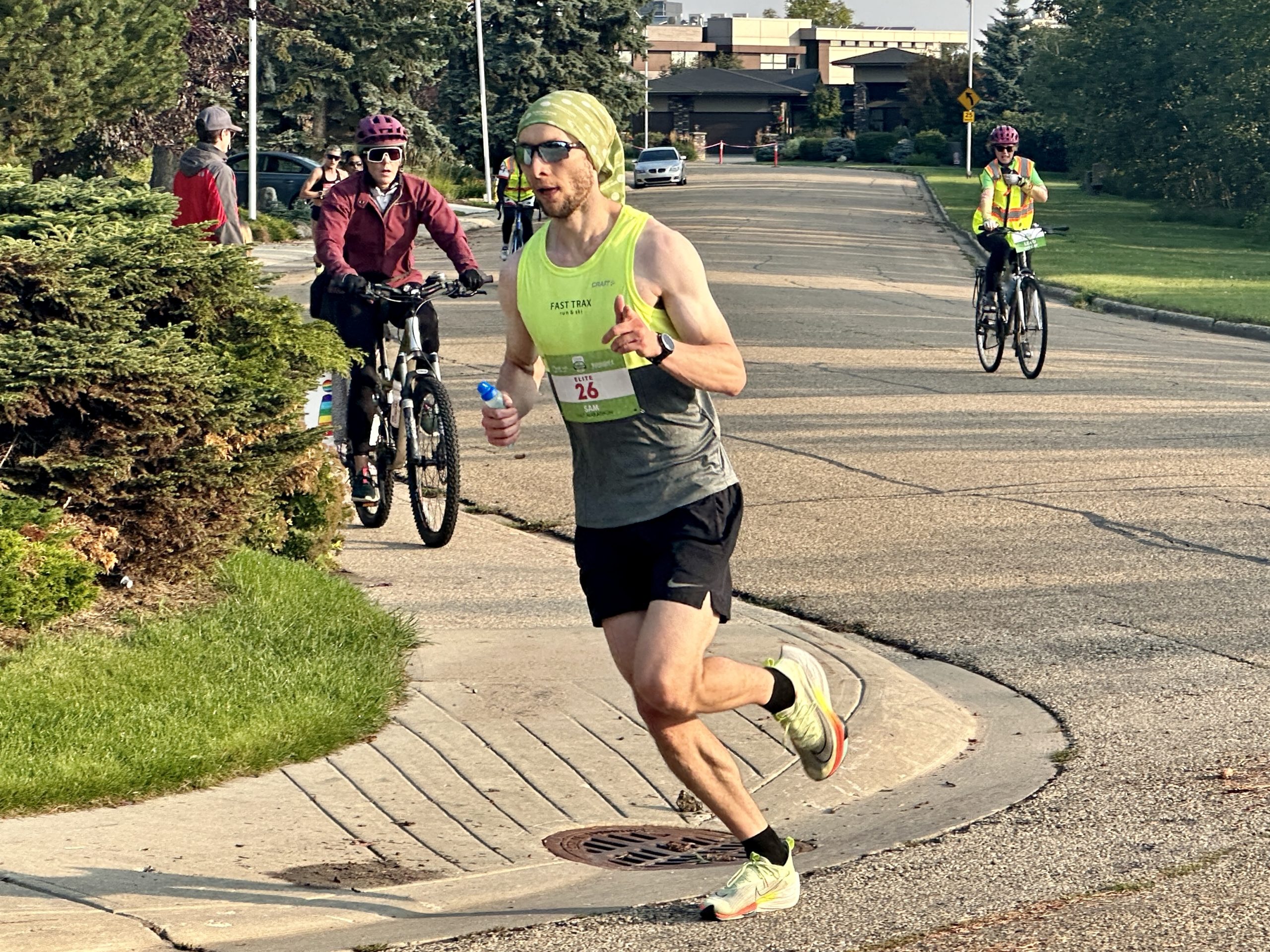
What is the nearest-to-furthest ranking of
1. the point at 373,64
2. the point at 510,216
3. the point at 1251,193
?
the point at 510,216 → the point at 1251,193 → the point at 373,64

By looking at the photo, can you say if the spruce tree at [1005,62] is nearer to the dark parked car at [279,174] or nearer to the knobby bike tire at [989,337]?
the dark parked car at [279,174]

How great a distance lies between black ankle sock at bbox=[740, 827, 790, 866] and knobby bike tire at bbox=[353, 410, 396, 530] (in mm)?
5273

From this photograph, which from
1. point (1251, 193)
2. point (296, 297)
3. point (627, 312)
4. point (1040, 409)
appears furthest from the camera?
point (1251, 193)

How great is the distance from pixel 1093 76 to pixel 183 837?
4743cm

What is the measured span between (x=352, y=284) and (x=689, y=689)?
5099mm

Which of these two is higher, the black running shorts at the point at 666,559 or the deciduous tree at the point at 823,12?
the deciduous tree at the point at 823,12

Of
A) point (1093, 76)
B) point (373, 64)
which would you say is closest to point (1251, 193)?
point (1093, 76)

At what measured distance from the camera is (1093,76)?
1921 inches

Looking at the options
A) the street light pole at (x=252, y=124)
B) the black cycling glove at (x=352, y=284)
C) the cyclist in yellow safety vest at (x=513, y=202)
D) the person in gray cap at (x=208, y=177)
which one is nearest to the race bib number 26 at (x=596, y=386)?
the black cycling glove at (x=352, y=284)

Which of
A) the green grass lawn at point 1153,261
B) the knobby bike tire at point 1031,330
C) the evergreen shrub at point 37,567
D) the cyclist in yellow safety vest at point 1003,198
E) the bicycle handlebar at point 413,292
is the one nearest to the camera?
the evergreen shrub at point 37,567

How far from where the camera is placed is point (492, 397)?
4.51 meters

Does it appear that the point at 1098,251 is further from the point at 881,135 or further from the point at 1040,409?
the point at 881,135

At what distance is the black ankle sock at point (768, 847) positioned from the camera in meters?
4.46

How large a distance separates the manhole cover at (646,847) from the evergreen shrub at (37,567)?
2.22m
